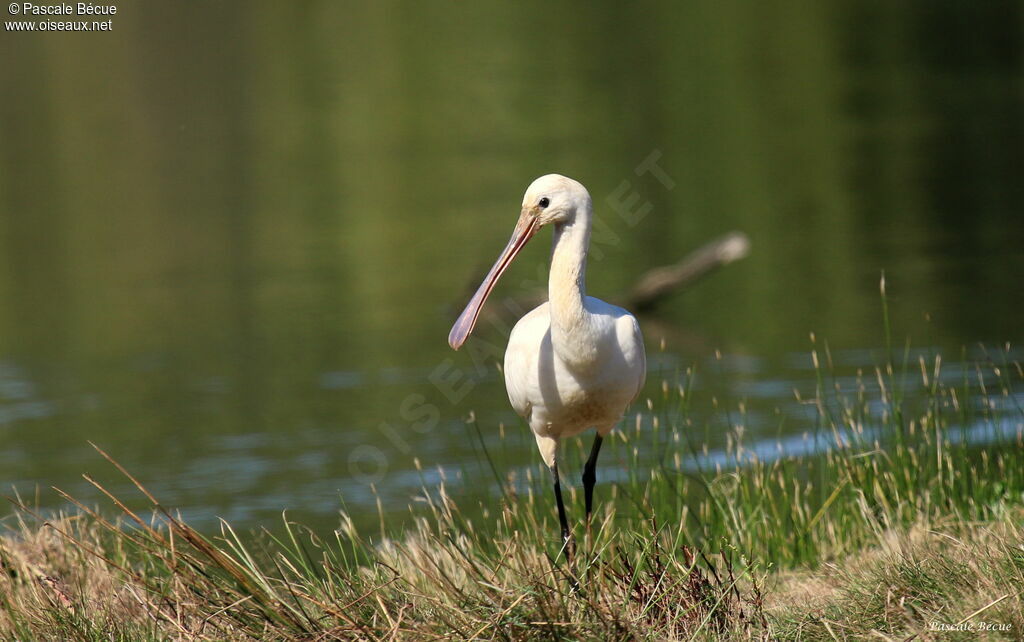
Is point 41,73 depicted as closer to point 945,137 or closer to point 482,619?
point 945,137

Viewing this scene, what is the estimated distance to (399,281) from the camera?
2170cm

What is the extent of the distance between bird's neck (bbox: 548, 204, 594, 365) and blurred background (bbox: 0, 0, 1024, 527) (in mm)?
1359

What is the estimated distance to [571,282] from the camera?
538 centimetres

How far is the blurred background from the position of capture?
47.1 feet

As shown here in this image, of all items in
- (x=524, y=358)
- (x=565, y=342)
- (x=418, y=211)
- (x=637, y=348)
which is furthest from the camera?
(x=418, y=211)

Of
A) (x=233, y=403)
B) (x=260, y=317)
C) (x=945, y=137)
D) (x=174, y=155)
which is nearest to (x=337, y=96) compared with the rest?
(x=174, y=155)

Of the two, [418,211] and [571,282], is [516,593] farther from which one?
[418,211]

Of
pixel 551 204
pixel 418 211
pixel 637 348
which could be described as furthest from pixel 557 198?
pixel 418 211

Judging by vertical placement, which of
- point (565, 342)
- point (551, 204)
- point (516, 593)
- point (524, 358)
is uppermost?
point (551, 204)

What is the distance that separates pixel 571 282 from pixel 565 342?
26cm

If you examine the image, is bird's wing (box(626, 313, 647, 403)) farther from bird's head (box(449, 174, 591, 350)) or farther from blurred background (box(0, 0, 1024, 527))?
blurred background (box(0, 0, 1024, 527))

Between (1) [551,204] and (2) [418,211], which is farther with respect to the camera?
(2) [418,211]

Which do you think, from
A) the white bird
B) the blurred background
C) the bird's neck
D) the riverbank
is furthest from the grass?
the blurred background

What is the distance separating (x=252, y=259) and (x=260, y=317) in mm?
5075
